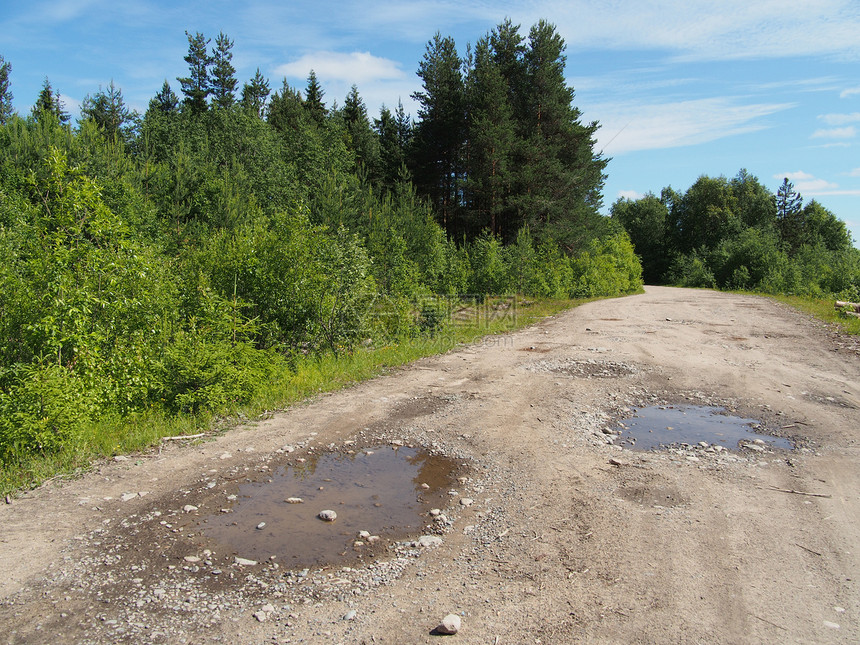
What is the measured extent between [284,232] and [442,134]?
23.4 m

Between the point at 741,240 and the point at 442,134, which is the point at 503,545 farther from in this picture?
the point at 741,240

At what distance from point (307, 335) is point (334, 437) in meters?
3.65

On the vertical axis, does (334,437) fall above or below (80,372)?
below

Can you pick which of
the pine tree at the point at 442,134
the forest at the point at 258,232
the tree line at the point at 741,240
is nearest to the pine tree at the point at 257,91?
the forest at the point at 258,232

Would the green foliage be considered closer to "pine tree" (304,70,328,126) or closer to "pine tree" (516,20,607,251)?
"pine tree" (516,20,607,251)

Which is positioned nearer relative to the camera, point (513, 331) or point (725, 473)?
point (725, 473)

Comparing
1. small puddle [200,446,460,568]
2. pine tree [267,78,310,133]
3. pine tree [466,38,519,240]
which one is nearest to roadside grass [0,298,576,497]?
small puddle [200,446,460,568]

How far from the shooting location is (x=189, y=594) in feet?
10.5

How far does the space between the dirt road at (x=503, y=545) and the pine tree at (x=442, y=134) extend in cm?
2501

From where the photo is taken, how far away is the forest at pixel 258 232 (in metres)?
5.65


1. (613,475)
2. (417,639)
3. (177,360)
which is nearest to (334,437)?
(177,360)

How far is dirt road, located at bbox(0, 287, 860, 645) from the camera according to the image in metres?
2.96

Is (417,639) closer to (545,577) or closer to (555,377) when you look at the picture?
(545,577)

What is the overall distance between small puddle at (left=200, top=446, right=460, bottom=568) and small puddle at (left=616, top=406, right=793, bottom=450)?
234 centimetres
